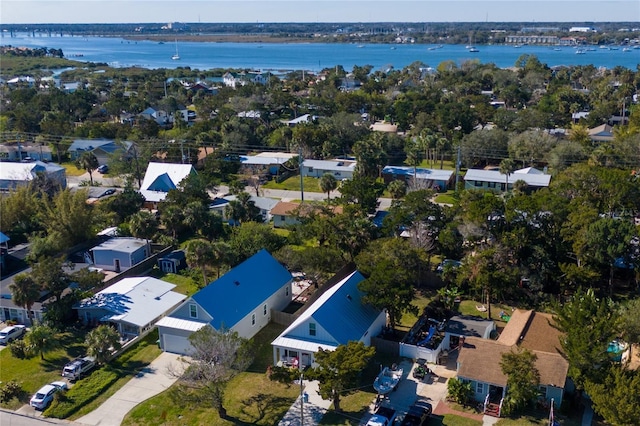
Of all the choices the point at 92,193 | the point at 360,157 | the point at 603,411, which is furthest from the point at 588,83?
the point at 603,411

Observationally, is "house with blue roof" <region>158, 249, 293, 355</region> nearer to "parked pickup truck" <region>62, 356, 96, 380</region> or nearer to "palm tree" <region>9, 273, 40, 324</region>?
"parked pickup truck" <region>62, 356, 96, 380</region>

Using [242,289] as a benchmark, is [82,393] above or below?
below

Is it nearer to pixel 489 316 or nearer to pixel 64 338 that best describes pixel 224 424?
pixel 64 338

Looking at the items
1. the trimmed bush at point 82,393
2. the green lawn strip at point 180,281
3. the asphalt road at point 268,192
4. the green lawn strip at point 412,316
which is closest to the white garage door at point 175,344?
the trimmed bush at point 82,393

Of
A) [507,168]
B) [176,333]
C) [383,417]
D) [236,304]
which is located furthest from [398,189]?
[383,417]

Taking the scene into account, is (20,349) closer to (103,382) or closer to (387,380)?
(103,382)

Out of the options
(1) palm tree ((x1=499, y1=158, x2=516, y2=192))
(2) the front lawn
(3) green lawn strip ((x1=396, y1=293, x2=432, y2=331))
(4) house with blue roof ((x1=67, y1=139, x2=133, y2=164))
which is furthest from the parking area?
(4) house with blue roof ((x1=67, y1=139, x2=133, y2=164))
